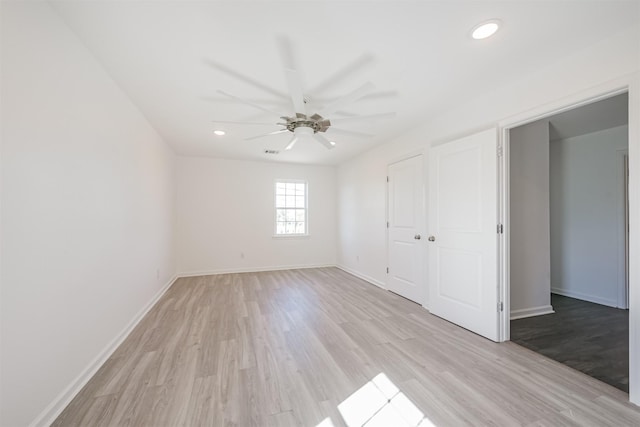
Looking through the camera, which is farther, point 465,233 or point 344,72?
point 465,233

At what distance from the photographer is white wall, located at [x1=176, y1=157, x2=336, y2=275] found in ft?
17.5

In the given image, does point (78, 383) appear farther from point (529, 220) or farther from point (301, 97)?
point (529, 220)

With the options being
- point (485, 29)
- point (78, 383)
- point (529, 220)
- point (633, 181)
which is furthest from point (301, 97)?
point (529, 220)

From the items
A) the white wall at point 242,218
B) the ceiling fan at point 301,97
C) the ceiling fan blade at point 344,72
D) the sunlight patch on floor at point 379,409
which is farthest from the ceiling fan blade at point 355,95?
the white wall at point 242,218

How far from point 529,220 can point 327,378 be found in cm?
314

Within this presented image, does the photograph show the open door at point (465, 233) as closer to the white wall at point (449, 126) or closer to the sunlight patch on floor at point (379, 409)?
the white wall at point (449, 126)

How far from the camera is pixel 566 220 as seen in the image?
4.07 m

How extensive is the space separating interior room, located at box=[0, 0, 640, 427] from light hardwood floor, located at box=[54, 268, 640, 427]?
17 millimetres

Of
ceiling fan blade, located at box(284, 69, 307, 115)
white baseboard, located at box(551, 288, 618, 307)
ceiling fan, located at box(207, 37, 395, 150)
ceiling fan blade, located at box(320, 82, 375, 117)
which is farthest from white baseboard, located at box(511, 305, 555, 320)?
ceiling fan blade, located at box(284, 69, 307, 115)

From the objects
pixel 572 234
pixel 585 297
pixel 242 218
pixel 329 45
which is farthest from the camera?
pixel 242 218

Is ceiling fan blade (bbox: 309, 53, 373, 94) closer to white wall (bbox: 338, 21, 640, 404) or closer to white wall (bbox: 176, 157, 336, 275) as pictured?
white wall (bbox: 338, 21, 640, 404)

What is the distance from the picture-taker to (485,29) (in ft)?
5.50

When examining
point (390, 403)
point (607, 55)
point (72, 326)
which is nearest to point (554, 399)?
point (390, 403)

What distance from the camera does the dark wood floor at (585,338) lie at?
79.3 inches
